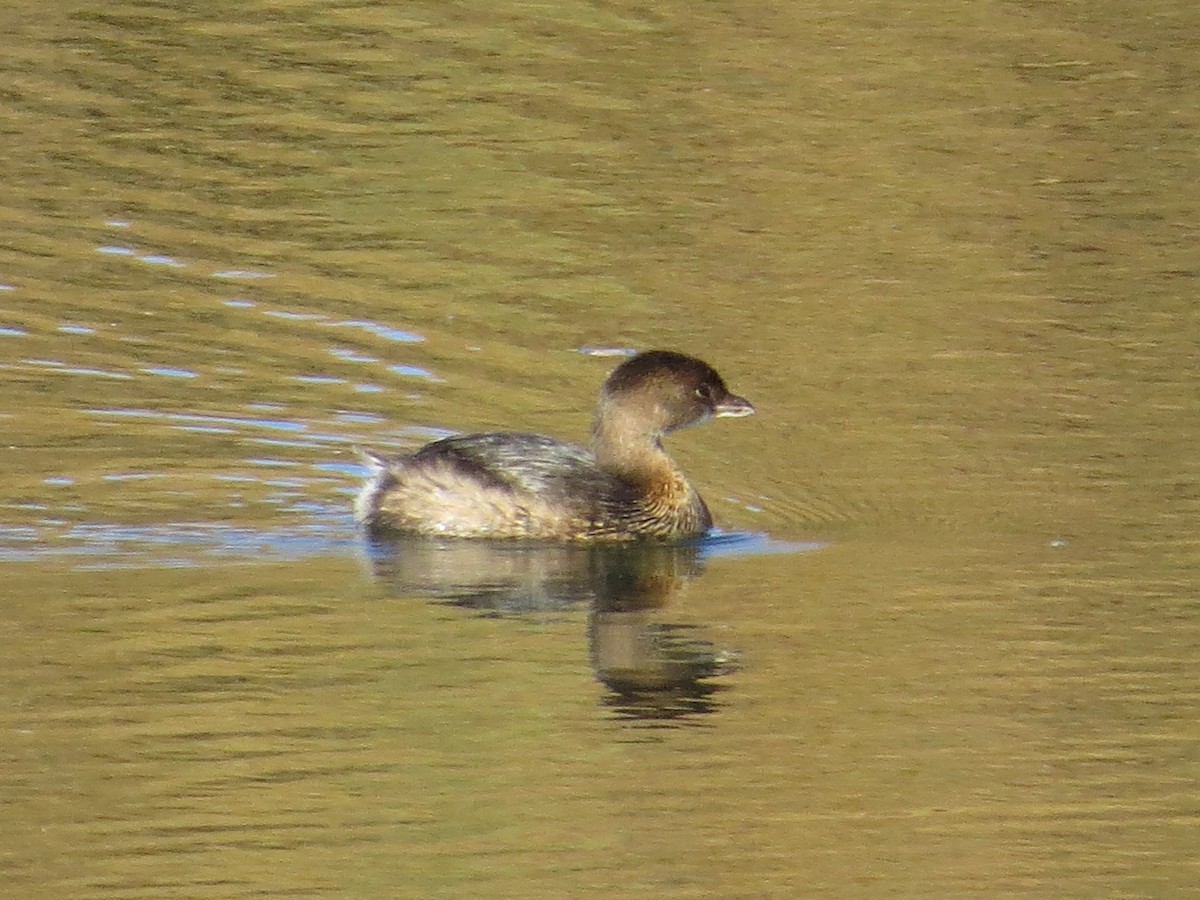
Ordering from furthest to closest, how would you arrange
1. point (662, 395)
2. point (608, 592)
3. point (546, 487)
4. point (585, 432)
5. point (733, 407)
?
point (585, 432)
point (733, 407)
point (662, 395)
point (546, 487)
point (608, 592)

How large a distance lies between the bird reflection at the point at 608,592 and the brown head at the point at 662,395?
2.28 feet

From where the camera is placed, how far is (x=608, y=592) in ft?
36.9

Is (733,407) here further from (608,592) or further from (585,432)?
(608,592)

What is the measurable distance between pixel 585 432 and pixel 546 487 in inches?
62.3

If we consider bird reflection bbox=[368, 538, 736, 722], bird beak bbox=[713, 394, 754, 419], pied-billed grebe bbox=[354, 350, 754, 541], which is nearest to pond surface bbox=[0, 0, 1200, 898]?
bird reflection bbox=[368, 538, 736, 722]

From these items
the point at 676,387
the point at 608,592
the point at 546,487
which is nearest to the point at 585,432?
the point at 676,387

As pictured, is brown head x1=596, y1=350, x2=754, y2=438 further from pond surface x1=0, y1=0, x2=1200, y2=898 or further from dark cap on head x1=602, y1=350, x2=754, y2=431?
pond surface x1=0, y1=0, x2=1200, y2=898

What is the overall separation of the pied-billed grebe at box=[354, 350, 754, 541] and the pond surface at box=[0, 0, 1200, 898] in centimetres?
22

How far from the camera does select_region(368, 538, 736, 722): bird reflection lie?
9586 mm

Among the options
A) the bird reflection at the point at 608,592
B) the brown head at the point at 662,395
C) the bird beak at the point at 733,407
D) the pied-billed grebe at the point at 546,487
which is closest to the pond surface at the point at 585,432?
the bird reflection at the point at 608,592

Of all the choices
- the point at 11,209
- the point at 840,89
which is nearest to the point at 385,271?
the point at 11,209

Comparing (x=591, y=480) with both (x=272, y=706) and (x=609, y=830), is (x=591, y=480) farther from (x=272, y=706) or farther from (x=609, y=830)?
(x=609, y=830)

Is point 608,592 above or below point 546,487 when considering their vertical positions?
below

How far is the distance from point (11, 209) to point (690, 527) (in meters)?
6.56
